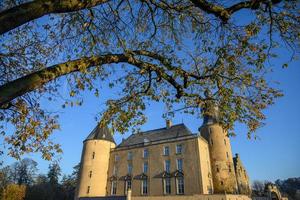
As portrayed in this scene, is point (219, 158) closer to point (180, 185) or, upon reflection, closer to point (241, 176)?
point (180, 185)

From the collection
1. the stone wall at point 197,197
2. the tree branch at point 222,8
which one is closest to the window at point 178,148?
the stone wall at point 197,197

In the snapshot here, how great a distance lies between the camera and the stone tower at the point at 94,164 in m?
37.5

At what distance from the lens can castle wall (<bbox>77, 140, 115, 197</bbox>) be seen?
123 feet

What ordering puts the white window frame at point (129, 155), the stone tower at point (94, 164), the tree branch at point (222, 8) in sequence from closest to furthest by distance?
the tree branch at point (222, 8), the stone tower at point (94, 164), the white window frame at point (129, 155)

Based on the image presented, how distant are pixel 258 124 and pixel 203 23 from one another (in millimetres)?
3686

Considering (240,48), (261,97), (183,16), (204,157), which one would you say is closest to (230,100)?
(261,97)

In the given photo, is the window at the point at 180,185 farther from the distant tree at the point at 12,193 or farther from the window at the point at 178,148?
the distant tree at the point at 12,193

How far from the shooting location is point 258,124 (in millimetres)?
7469

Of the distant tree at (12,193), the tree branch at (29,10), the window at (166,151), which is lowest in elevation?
the distant tree at (12,193)

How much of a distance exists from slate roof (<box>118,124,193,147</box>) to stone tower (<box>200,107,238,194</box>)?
3.81 m

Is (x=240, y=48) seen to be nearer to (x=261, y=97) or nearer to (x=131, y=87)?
(x=261, y=97)

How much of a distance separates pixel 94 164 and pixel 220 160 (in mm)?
20476

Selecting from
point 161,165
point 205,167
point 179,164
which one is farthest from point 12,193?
point 205,167

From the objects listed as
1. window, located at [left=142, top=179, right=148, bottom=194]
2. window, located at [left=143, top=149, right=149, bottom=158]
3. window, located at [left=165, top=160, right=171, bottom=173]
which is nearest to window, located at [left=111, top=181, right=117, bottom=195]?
window, located at [left=142, top=179, right=148, bottom=194]
